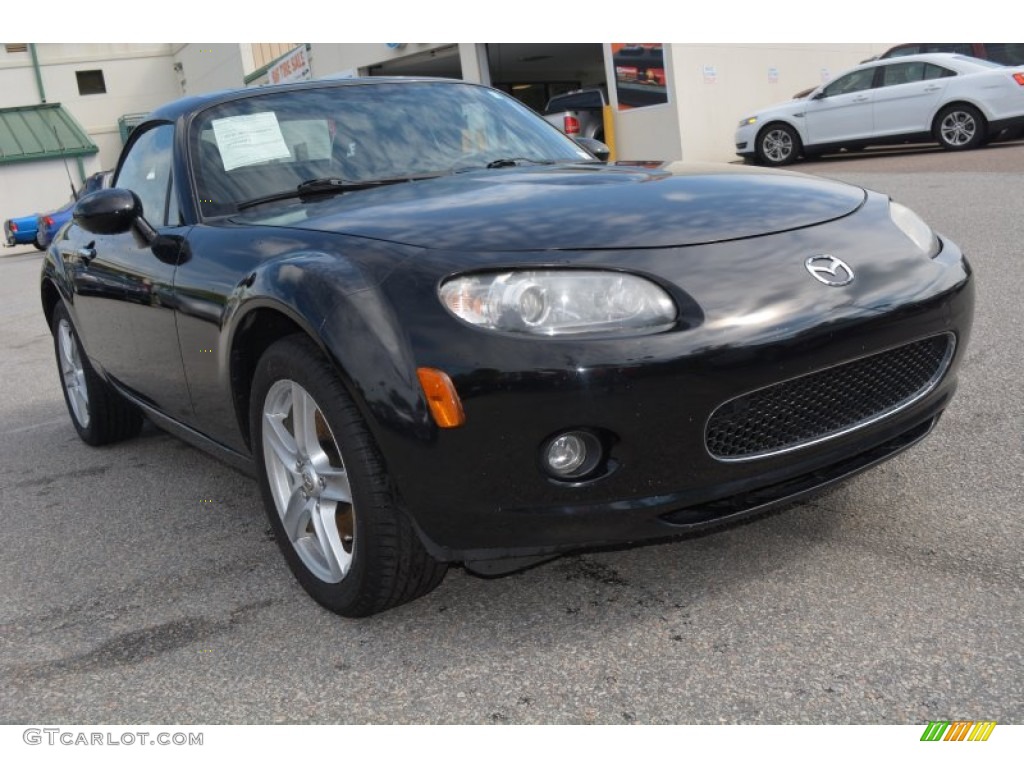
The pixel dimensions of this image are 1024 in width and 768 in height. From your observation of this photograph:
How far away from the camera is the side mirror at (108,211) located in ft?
11.4

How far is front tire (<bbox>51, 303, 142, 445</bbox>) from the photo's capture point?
15.7 ft

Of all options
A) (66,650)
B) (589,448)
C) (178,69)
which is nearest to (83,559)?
(66,650)

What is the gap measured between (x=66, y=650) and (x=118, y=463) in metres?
2.05

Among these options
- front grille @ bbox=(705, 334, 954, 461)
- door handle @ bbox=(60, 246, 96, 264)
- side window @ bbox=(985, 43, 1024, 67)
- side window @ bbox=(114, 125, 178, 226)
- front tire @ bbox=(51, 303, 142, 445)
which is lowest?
front tire @ bbox=(51, 303, 142, 445)

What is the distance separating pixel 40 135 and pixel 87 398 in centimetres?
3730

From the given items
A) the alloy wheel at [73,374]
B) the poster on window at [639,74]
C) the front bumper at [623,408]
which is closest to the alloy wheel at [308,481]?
the front bumper at [623,408]

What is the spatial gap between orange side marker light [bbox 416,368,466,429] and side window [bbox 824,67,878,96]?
574 inches

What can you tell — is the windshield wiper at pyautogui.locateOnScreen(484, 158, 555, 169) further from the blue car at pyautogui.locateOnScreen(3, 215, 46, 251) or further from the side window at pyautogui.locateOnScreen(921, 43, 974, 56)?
the blue car at pyautogui.locateOnScreen(3, 215, 46, 251)

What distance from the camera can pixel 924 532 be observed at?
114 inches

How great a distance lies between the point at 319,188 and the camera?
11.1 feet

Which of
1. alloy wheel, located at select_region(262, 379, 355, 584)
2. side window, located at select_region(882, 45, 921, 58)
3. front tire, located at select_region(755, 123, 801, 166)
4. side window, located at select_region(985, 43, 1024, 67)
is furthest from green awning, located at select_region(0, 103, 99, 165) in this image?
alloy wheel, located at select_region(262, 379, 355, 584)

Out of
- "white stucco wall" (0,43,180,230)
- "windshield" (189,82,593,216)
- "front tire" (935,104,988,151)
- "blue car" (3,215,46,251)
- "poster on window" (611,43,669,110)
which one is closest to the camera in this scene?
"windshield" (189,82,593,216)

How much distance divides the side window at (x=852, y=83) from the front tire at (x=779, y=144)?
30.4 inches
